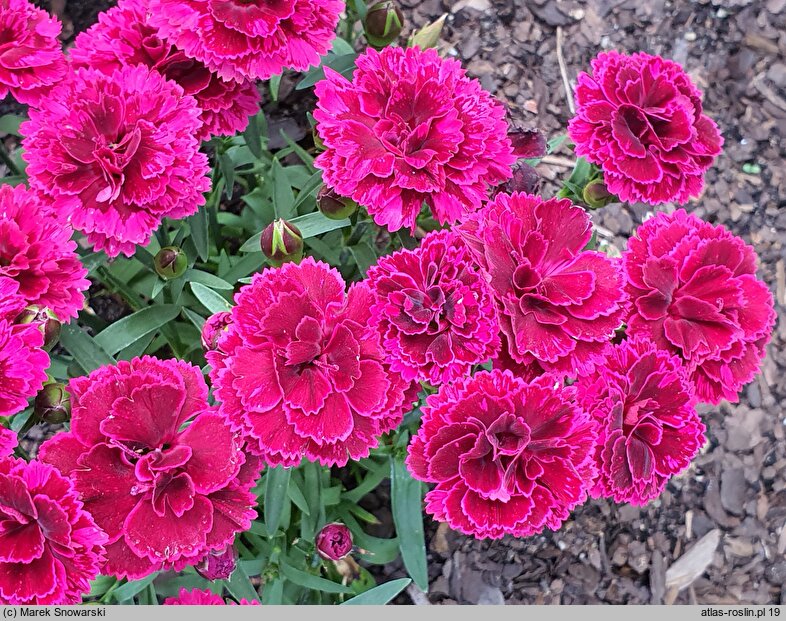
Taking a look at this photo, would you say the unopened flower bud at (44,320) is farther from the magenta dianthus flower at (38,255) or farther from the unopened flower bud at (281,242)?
the unopened flower bud at (281,242)

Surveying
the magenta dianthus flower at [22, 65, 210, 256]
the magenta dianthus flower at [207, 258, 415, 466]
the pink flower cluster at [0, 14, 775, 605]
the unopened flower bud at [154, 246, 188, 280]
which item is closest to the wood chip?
the pink flower cluster at [0, 14, 775, 605]

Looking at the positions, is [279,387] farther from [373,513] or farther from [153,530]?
[373,513]

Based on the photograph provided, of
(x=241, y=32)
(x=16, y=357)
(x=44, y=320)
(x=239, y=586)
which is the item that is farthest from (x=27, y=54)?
(x=239, y=586)

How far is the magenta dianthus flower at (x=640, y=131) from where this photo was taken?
1637 mm

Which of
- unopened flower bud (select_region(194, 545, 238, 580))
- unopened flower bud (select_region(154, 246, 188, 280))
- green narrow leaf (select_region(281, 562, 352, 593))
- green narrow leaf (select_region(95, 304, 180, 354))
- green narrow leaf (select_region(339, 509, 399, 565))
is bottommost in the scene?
green narrow leaf (select_region(339, 509, 399, 565))

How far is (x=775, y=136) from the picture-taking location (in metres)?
2.93

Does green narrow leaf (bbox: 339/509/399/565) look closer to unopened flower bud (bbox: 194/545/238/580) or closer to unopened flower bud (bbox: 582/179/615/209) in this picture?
unopened flower bud (bbox: 194/545/238/580)

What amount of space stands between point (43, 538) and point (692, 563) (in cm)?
205

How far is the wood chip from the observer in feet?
7.76

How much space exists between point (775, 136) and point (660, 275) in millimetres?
1863

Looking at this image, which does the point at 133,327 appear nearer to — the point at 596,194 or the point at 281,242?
the point at 281,242

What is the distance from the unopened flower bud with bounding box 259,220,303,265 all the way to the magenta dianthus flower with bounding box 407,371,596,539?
462 mm

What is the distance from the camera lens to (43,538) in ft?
4.12
